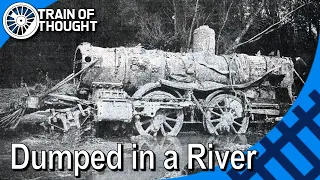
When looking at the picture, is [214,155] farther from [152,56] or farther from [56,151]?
[56,151]

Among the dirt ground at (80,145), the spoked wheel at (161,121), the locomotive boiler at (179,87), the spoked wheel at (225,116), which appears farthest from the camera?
the spoked wheel at (225,116)

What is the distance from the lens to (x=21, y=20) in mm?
5758

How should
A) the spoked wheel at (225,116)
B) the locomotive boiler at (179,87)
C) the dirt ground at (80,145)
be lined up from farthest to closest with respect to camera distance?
1. the spoked wheel at (225,116)
2. the locomotive boiler at (179,87)
3. the dirt ground at (80,145)

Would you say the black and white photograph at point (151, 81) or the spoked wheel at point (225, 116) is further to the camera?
the spoked wheel at point (225, 116)

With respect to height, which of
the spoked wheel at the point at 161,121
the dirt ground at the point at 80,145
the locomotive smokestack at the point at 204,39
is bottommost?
the dirt ground at the point at 80,145

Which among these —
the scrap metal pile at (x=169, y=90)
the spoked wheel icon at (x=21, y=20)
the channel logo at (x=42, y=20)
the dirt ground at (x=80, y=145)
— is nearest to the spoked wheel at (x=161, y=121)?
the scrap metal pile at (x=169, y=90)

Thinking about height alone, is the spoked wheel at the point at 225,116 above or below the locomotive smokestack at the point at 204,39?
below

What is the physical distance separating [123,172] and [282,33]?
105 inches

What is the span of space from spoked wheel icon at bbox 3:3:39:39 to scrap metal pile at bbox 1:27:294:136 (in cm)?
61

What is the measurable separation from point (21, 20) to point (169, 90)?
1946mm

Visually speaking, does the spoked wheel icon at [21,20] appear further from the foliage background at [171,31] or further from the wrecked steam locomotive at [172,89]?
the wrecked steam locomotive at [172,89]

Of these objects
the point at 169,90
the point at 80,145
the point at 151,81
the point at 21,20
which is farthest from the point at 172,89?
the point at 21,20

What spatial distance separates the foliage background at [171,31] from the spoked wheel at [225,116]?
625mm

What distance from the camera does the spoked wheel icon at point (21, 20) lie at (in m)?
5.73
